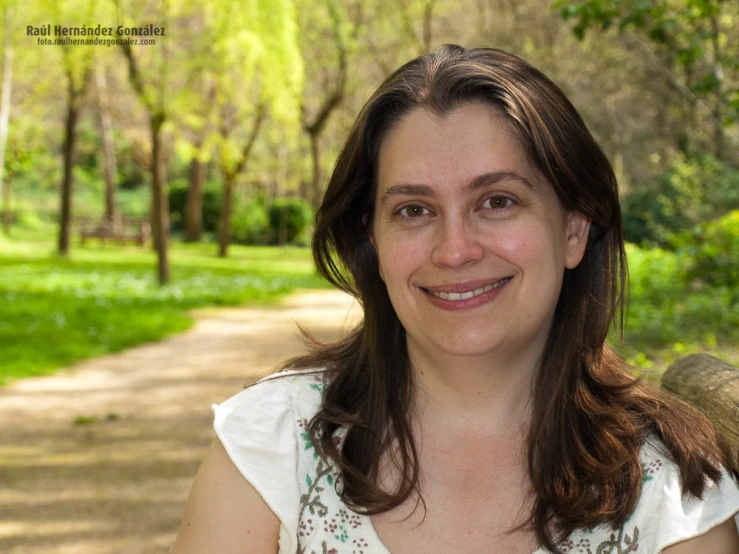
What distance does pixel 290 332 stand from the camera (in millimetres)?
11688

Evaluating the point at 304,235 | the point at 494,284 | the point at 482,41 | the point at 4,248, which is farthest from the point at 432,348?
the point at 304,235

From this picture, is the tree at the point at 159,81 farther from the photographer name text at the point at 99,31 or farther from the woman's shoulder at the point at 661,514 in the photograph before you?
the woman's shoulder at the point at 661,514

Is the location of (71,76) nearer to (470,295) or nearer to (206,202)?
(206,202)

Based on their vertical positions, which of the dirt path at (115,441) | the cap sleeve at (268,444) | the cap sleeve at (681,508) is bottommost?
the dirt path at (115,441)

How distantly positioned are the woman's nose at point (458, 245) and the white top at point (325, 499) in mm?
537

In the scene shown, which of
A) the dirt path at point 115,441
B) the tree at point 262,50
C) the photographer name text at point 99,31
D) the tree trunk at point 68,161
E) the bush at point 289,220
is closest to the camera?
the dirt path at point 115,441

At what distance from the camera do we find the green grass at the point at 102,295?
9.51 meters

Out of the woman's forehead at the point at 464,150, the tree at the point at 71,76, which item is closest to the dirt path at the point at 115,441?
the woman's forehead at the point at 464,150

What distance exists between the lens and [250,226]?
32.2 m

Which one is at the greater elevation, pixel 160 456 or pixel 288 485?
pixel 288 485

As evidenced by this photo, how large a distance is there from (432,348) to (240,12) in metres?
14.0

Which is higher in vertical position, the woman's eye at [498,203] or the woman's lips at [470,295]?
the woman's eye at [498,203]

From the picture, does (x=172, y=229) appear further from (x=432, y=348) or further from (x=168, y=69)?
(x=432, y=348)

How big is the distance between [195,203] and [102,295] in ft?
54.8
